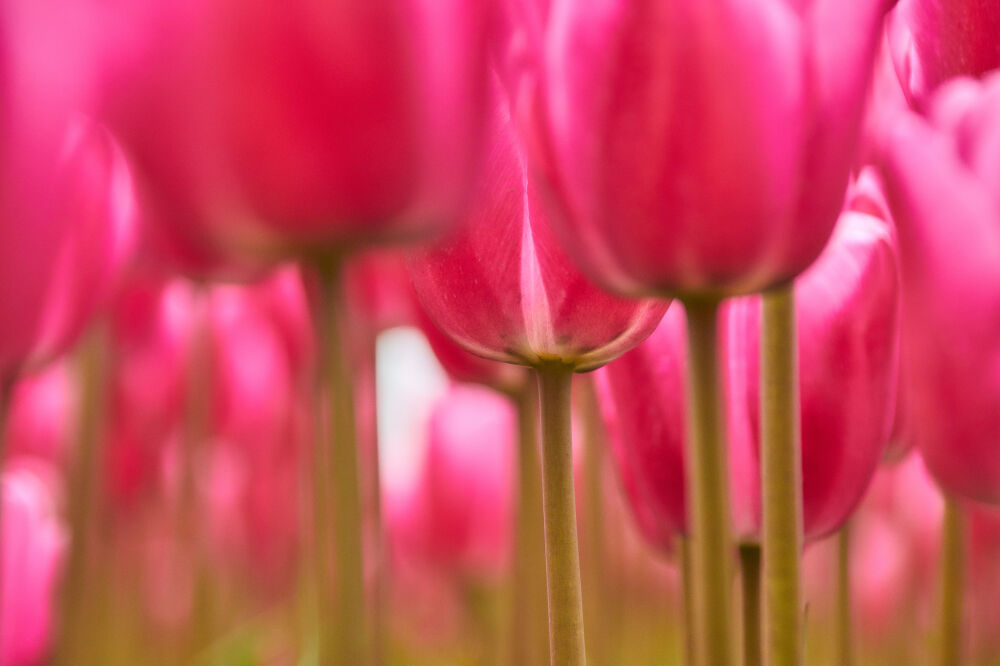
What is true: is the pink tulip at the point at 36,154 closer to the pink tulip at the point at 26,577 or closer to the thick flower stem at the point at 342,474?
the thick flower stem at the point at 342,474

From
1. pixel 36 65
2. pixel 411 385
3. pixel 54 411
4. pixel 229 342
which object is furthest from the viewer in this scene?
pixel 411 385

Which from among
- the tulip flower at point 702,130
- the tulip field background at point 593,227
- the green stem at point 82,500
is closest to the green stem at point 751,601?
the tulip field background at point 593,227

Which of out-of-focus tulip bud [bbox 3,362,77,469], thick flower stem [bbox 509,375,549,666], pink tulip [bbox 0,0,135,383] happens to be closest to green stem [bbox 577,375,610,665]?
thick flower stem [bbox 509,375,549,666]

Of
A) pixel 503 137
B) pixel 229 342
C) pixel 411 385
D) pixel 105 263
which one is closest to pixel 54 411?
pixel 229 342

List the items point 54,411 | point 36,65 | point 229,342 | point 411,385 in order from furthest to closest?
point 411,385 → point 54,411 → point 229,342 → point 36,65

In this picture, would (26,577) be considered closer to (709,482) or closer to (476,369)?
(476,369)

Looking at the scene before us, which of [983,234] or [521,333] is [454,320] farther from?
[983,234]
